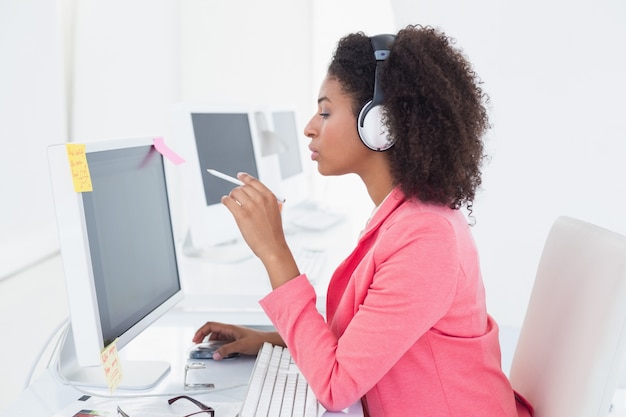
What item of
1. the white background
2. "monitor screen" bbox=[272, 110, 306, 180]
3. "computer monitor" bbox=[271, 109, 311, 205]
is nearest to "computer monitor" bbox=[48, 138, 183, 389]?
the white background

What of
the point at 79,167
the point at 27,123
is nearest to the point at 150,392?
the point at 79,167

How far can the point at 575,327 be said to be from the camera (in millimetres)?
933

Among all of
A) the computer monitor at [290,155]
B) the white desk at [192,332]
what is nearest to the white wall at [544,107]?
the white desk at [192,332]

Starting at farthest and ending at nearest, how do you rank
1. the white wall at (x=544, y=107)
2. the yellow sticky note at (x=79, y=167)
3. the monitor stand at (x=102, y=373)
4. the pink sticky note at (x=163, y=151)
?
the white wall at (x=544, y=107)
the pink sticky note at (x=163, y=151)
the monitor stand at (x=102, y=373)
the yellow sticky note at (x=79, y=167)

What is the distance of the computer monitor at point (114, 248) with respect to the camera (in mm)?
840

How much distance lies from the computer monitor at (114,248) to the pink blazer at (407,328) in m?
0.24

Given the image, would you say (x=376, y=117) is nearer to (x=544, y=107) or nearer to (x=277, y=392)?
(x=277, y=392)

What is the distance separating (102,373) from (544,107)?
70.4 inches

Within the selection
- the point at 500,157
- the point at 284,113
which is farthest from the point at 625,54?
the point at 284,113

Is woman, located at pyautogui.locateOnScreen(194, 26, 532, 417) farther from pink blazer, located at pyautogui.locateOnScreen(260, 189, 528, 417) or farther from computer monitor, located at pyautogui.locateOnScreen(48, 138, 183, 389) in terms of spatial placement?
computer monitor, located at pyautogui.locateOnScreen(48, 138, 183, 389)

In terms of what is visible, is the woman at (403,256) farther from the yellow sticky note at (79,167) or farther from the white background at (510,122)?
the white background at (510,122)

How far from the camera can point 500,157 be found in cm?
230

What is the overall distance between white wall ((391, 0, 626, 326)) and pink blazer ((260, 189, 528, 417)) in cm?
141

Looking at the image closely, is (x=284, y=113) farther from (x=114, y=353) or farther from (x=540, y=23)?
(x=114, y=353)
